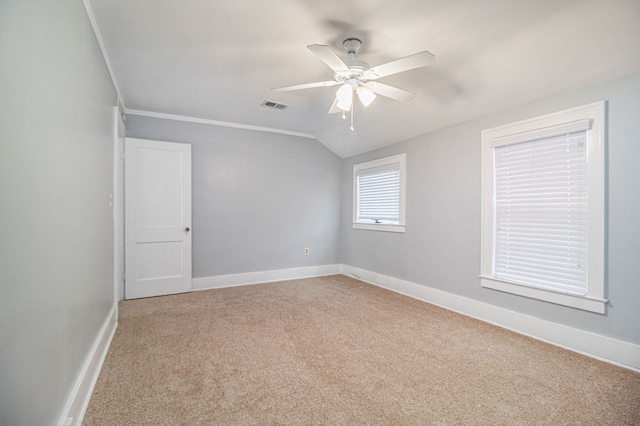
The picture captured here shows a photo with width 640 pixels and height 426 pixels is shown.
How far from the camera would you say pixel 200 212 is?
4531 millimetres

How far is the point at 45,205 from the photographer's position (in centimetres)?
129

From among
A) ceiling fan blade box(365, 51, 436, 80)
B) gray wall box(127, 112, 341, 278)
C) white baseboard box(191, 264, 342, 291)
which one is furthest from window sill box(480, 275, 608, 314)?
gray wall box(127, 112, 341, 278)

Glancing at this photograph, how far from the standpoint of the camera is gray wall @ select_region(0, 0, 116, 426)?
0.97 metres

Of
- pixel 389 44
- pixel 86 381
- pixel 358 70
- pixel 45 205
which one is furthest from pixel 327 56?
pixel 86 381

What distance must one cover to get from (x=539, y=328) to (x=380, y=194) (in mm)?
2699

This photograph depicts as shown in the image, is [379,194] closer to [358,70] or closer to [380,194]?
[380,194]

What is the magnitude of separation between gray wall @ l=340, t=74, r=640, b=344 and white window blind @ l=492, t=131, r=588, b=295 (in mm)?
188

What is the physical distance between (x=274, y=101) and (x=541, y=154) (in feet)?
9.67

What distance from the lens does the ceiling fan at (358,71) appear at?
1.93 m

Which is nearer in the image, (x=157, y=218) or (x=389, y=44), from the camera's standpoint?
(x=389, y=44)

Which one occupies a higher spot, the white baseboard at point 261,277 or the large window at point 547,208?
the large window at point 547,208

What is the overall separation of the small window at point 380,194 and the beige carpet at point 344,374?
1.60 meters

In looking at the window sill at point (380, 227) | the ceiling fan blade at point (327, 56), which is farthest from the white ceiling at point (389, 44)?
the window sill at point (380, 227)

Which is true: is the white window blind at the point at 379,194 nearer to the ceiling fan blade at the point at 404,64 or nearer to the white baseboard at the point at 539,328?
the white baseboard at the point at 539,328
